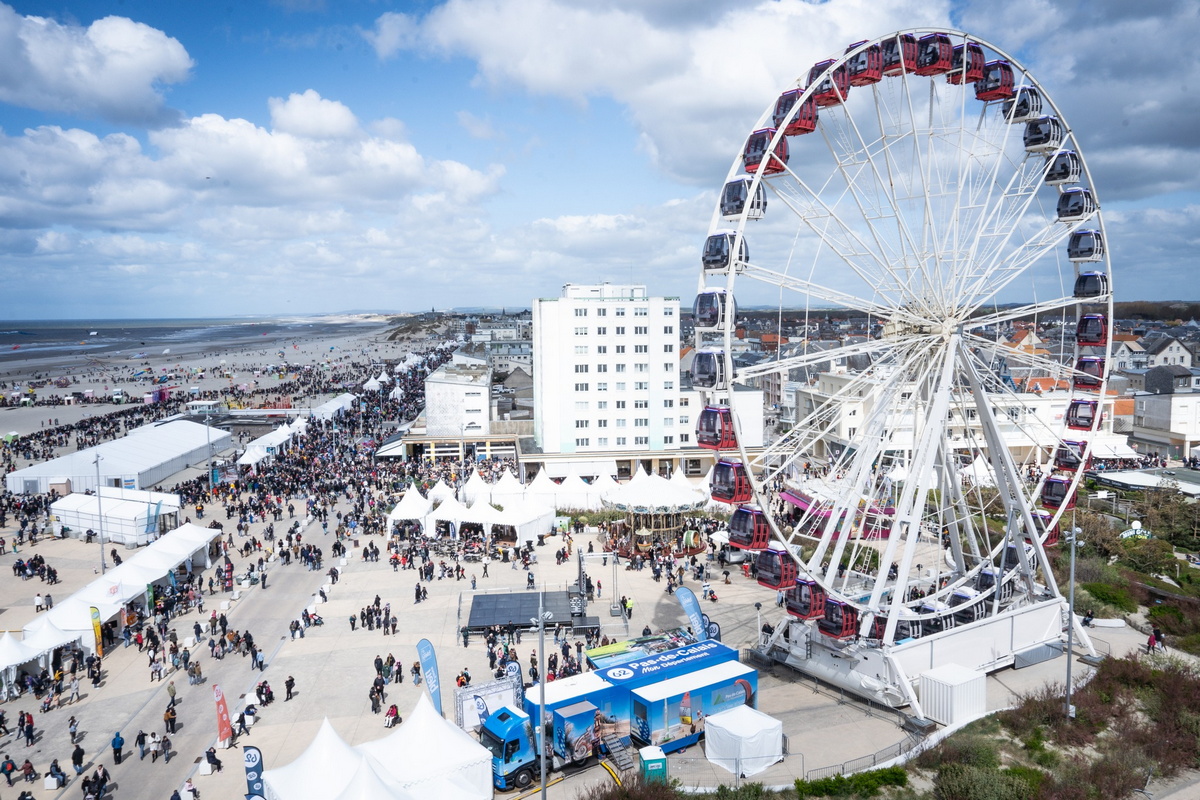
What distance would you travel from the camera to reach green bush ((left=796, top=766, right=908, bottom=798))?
18016 millimetres

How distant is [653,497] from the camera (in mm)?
39438

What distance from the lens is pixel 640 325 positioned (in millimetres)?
55562

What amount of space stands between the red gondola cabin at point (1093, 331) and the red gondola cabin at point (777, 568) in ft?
42.2

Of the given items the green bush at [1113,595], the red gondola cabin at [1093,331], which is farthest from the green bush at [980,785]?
the green bush at [1113,595]

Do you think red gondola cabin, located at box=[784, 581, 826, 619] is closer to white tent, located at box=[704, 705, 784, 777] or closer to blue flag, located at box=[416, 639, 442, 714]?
white tent, located at box=[704, 705, 784, 777]

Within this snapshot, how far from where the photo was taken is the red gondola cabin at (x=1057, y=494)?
26250mm

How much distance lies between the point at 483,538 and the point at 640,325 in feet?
70.7

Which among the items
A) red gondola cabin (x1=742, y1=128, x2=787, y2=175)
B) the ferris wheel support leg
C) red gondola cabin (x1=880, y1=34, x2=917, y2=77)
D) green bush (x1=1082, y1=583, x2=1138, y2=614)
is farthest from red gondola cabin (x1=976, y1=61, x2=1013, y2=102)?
green bush (x1=1082, y1=583, x2=1138, y2=614)

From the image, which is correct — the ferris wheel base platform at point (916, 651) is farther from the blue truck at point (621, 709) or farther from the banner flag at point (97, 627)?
the banner flag at point (97, 627)

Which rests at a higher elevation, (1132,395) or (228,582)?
(1132,395)

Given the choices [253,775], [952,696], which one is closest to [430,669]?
[253,775]

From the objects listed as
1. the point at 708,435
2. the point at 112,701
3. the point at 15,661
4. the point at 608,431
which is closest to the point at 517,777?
the point at 708,435

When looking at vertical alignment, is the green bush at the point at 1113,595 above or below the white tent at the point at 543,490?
below

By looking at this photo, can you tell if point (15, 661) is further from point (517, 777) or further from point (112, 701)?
point (517, 777)
